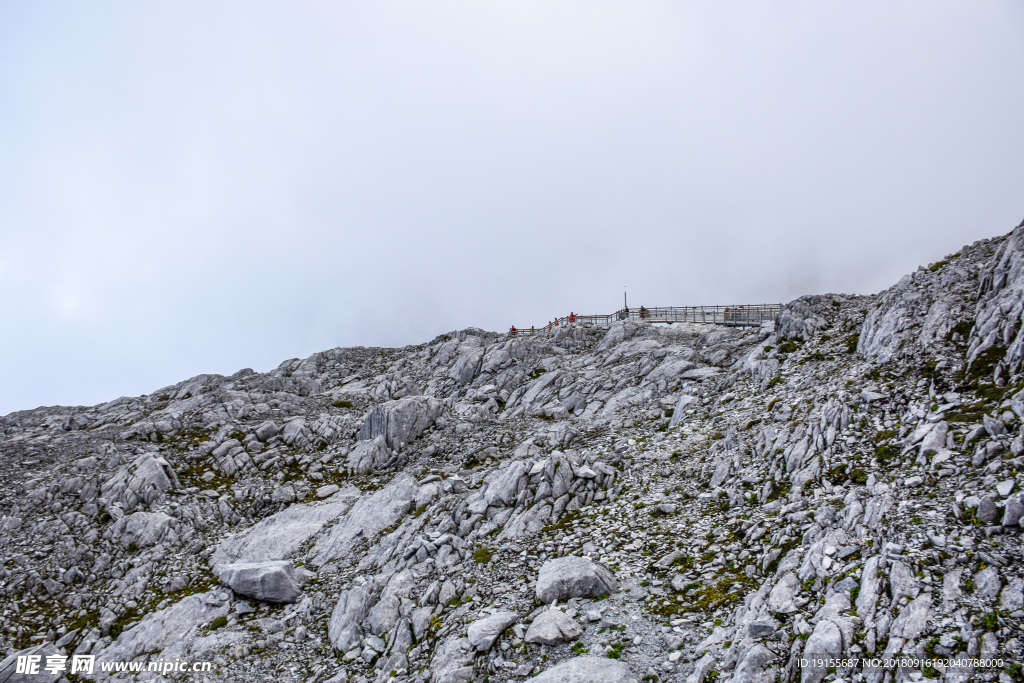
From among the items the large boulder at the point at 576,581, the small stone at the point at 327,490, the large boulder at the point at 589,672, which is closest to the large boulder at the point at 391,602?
the large boulder at the point at 576,581

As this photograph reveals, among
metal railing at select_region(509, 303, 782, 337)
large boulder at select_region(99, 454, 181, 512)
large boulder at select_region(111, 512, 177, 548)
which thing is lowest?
large boulder at select_region(111, 512, 177, 548)

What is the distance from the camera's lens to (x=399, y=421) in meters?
34.4

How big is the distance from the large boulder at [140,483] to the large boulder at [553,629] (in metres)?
25.6

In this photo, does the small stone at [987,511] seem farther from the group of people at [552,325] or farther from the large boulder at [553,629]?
the group of people at [552,325]

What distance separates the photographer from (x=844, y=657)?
33.8ft

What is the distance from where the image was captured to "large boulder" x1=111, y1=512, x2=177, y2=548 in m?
24.8

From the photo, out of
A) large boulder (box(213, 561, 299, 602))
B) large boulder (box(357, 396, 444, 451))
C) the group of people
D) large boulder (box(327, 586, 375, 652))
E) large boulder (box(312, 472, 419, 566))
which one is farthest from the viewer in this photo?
the group of people

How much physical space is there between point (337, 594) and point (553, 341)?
37814 mm

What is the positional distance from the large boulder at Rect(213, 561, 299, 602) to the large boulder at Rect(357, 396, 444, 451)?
12699mm

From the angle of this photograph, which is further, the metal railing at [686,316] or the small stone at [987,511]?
the metal railing at [686,316]

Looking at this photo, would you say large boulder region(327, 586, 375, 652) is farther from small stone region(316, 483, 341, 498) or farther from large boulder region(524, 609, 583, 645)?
small stone region(316, 483, 341, 498)

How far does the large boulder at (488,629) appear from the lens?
14.4 m

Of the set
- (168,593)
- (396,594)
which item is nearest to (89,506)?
(168,593)

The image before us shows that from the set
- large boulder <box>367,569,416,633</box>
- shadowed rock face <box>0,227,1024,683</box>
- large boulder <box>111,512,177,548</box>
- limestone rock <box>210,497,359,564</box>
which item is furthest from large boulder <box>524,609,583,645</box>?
large boulder <box>111,512,177,548</box>
